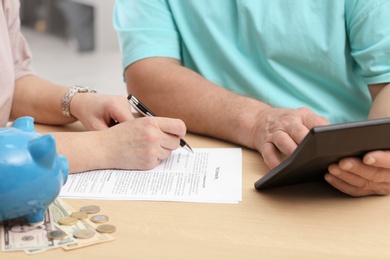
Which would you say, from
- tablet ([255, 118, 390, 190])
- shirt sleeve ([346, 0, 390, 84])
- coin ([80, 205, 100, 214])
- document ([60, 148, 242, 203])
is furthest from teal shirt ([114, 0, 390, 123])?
coin ([80, 205, 100, 214])

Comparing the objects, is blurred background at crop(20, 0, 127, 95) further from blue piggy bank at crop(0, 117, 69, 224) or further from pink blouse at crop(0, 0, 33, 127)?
Result: blue piggy bank at crop(0, 117, 69, 224)

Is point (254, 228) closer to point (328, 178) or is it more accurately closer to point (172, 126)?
point (328, 178)

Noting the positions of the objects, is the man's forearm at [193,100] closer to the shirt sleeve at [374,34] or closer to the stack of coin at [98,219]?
the shirt sleeve at [374,34]

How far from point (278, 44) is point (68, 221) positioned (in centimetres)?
77

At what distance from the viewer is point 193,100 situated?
4.36 ft

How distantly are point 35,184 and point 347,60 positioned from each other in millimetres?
918

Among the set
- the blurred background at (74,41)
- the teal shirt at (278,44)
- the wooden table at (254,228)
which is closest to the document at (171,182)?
the wooden table at (254,228)

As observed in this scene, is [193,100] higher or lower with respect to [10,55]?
lower

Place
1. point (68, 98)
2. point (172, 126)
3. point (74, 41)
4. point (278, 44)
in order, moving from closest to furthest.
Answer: point (172, 126), point (68, 98), point (278, 44), point (74, 41)

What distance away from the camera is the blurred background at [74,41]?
4121 mm

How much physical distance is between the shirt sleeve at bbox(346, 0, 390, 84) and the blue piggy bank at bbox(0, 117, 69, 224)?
2.75ft

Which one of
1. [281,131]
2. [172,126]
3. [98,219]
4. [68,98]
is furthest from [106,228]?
[68,98]

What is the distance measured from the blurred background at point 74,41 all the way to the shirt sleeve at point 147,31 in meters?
2.26

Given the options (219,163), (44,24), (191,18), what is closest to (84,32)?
(44,24)
